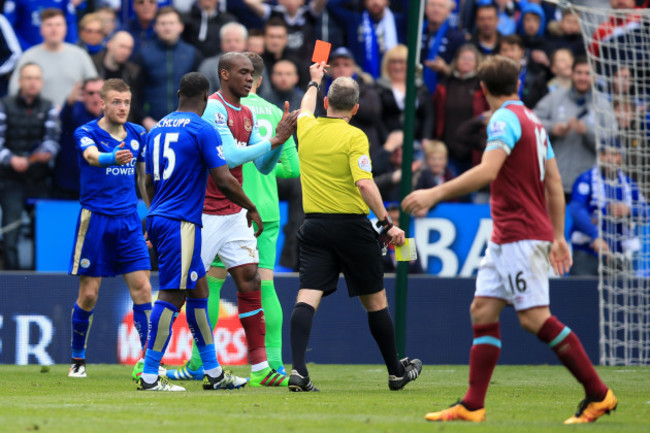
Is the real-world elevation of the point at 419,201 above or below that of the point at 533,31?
below

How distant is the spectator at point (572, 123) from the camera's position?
→ 14422mm

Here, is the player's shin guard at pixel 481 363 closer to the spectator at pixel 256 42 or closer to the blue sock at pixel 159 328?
the blue sock at pixel 159 328

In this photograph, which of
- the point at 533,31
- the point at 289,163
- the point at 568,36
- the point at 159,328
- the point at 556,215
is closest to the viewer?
the point at 556,215

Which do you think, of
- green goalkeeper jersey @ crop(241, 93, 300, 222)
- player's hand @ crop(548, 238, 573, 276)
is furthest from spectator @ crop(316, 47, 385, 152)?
player's hand @ crop(548, 238, 573, 276)

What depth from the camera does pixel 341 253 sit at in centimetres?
835

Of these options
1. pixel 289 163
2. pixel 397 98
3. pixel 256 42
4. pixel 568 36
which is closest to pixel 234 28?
pixel 256 42

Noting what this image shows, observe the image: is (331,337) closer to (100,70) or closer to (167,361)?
(167,361)

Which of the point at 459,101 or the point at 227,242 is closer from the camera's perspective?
the point at 227,242

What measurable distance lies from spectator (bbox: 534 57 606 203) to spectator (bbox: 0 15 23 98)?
6.92 m

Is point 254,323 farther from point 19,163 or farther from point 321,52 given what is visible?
point 19,163

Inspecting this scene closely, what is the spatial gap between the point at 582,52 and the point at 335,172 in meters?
8.88

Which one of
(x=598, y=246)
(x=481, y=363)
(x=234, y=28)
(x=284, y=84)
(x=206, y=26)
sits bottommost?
(x=481, y=363)

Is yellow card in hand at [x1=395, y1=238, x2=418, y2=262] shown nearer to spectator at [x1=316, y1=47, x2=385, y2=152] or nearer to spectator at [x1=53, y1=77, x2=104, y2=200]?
spectator at [x1=316, y1=47, x2=385, y2=152]

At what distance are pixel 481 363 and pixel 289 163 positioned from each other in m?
3.43
